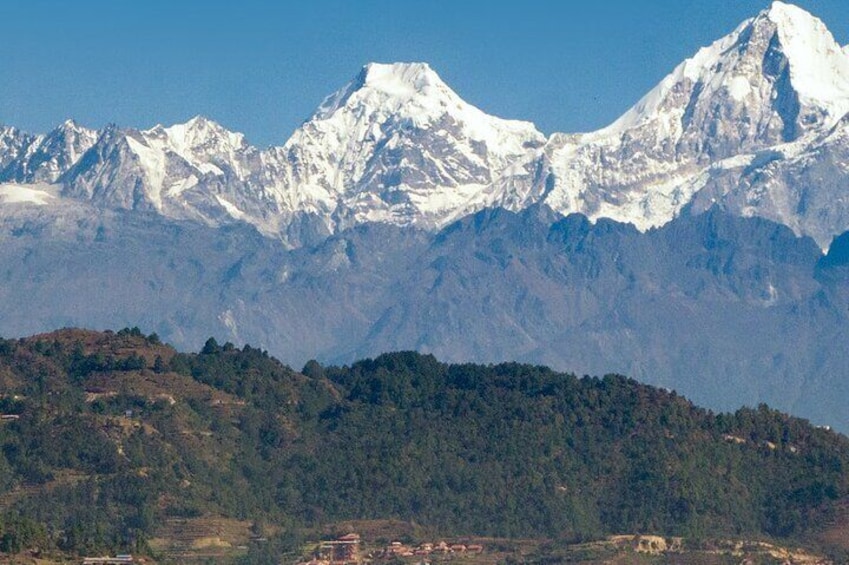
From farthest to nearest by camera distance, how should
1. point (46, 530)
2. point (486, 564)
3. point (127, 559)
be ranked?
1. point (486, 564)
2. point (46, 530)
3. point (127, 559)

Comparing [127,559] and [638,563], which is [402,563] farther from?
[127,559]

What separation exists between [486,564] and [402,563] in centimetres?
534

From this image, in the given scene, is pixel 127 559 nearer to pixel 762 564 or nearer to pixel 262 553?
pixel 262 553

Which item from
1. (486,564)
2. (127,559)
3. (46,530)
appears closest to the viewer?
(127,559)

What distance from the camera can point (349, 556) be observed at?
199 m

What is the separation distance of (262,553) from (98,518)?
10944mm

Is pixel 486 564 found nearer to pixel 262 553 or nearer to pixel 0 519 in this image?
pixel 262 553

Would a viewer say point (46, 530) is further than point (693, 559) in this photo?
No

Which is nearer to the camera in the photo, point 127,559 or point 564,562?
point 127,559

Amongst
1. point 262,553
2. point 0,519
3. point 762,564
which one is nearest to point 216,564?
point 262,553

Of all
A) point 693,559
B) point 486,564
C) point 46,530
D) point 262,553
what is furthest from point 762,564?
point 46,530

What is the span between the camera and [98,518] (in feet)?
655

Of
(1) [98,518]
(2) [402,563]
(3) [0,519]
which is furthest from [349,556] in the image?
(3) [0,519]

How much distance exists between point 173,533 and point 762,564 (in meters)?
37.9
